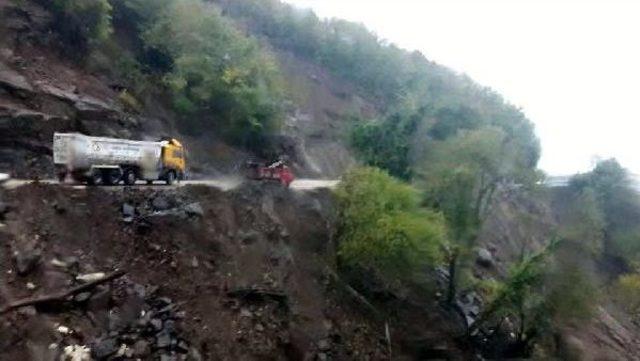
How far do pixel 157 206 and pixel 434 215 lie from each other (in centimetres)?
1484

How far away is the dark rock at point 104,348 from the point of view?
18781mm

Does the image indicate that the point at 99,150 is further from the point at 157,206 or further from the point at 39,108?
the point at 39,108

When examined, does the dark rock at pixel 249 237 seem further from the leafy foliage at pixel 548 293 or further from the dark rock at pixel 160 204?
the leafy foliage at pixel 548 293

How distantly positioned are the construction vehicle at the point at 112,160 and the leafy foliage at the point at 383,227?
9379 mm

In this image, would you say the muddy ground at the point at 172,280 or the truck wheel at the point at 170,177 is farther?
the truck wheel at the point at 170,177

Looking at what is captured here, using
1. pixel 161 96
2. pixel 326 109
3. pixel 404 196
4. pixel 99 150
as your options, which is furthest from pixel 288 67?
pixel 99 150

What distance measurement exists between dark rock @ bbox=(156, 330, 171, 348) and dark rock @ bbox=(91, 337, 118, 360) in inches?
62.9

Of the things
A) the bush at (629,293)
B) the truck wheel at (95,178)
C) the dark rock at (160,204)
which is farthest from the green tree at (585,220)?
the truck wheel at (95,178)

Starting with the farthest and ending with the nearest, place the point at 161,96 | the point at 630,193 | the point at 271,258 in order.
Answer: the point at 630,193
the point at 161,96
the point at 271,258

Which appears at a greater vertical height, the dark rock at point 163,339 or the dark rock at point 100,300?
the dark rock at point 100,300

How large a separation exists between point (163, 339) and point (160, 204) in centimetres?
684

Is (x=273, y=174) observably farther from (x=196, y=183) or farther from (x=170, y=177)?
(x=170, y=177)

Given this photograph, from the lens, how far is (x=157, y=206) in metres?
25.3

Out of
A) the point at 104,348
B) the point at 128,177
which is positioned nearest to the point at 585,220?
the point at 128,177
